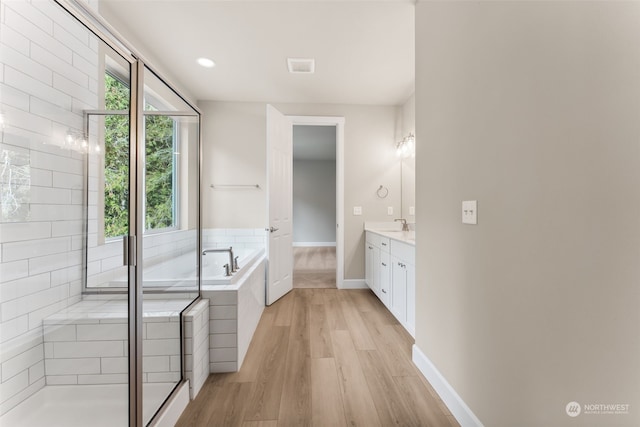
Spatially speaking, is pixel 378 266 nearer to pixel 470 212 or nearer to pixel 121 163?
pixel 470 212

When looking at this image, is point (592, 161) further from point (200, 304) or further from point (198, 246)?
point (198, 246)

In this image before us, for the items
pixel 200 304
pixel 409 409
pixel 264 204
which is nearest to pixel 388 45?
pixel 264 204

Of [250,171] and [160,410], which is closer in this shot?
[160,410]

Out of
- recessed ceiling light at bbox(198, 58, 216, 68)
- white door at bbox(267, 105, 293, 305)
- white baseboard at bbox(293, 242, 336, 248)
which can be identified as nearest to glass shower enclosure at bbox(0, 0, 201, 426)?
recessed ceiling light at bbox(198, 58, 216, 68)

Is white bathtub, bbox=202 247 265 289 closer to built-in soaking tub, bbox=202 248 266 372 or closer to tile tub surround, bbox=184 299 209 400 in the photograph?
built-in soaking tub, bbox=202 248 266 372

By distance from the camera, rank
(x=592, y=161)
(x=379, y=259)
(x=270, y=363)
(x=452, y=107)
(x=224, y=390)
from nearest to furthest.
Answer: (x=592, y=161) → (x=452, y=107) → (x=224, y=390) → (x=270, y=363) → (x=379, y=259)

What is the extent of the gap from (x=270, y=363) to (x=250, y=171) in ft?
8.05

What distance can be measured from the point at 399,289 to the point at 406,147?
76.0 inches

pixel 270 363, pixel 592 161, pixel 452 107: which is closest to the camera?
pixel 592 161

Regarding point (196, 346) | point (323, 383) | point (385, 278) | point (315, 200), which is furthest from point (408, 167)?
point (315, 200)

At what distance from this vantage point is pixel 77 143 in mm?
1398

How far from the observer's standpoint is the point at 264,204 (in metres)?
3.58

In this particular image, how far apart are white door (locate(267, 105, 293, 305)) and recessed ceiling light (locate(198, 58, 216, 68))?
0.67 meters

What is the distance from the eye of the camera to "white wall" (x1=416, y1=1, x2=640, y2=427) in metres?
0.67
